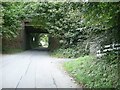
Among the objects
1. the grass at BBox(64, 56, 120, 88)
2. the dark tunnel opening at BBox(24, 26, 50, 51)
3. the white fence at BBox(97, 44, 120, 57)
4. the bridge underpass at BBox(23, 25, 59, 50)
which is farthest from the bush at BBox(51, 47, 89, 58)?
the dark tunnel opening at BBox(24, 26, 50, 51)

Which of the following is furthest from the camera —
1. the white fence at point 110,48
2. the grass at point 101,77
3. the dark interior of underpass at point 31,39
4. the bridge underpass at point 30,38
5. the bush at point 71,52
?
the dark interior of underpass at point 31,39

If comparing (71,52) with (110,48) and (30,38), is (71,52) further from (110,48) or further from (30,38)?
(30,38)

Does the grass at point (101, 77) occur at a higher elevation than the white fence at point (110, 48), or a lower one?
lower

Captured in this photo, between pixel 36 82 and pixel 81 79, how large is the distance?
1361 millimetres

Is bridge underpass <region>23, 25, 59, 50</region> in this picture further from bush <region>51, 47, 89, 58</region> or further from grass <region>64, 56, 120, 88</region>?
grass <region>64, 56, 120, 88</region>

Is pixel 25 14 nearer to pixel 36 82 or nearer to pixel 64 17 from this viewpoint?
pixel 64 17

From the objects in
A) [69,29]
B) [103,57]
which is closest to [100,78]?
[103,57]

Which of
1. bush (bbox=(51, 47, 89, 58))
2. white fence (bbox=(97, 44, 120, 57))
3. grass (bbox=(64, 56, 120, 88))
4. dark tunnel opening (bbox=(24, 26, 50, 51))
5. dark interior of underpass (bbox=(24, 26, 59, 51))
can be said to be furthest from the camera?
dark tunnel opening (bbox=(24, 26, 50, 51))

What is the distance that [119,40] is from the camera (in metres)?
6.46

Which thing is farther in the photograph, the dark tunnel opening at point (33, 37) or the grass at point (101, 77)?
the dark tunnel opening at point (33, 37)

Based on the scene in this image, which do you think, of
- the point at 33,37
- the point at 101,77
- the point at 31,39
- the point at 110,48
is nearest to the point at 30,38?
the point at 31,39

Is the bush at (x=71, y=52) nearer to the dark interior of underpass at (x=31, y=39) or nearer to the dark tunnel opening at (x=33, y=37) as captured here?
the dark interior of underpass at (x=31, y=39)

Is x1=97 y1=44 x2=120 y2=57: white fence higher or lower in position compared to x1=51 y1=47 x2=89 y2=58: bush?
higher

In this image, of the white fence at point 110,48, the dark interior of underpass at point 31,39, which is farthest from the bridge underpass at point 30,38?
the white fence at point 110,48
